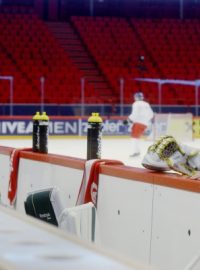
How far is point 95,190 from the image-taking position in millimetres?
3543

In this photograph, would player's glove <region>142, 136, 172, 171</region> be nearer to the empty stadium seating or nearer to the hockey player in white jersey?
the hockey player in white jersey

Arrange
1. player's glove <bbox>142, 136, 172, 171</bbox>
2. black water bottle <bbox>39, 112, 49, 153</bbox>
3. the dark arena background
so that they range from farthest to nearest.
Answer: black water bottle <bbox>39, 112, 49, 153</bbox> → player's glove <bbox>142, 136, 172, 171</bbox> → the dark arena background

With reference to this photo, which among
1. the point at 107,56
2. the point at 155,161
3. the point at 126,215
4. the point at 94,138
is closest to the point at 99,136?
the point at 94,138

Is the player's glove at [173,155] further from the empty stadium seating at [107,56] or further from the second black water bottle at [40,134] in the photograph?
the empty stadium seating at [107,56]

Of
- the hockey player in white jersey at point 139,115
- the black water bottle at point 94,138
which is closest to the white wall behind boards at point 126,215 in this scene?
the black water bottle at point 94,138

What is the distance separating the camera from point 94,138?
4.14 m

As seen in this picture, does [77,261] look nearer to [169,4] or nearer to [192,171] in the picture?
[192,171]

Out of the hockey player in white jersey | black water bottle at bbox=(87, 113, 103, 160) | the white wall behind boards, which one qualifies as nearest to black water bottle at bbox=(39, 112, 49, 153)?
black water bottle at bbox=(87, 113, 103, 160)

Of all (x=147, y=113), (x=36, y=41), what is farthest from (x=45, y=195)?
(x=36, y=41)

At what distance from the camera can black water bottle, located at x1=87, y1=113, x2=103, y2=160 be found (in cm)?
402

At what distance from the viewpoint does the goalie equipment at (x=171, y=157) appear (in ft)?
9.84

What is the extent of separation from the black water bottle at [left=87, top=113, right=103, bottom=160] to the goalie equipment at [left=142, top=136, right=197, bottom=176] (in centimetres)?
98

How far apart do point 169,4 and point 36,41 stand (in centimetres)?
678

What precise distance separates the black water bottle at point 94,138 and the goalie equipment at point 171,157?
98 cm
